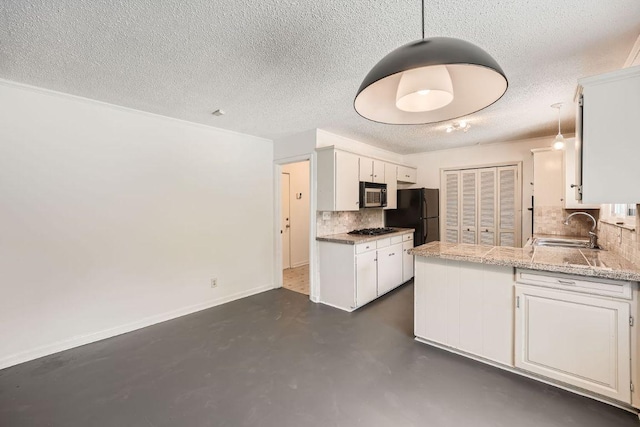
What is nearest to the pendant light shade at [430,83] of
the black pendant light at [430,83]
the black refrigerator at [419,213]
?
the black pendant light at [430,83]

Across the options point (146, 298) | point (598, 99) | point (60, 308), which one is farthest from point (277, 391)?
point (598, 99)

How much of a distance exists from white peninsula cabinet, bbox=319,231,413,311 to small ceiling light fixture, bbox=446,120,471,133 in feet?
5.77

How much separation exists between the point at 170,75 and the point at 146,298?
Result: 7.87 feet

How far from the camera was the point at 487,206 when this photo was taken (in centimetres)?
480

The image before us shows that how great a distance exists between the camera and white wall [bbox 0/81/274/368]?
7.73 feet

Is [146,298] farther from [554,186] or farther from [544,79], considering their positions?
[554,186]

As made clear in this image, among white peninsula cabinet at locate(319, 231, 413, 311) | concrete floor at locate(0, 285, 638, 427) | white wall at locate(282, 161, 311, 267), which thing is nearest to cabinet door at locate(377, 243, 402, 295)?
white peninsula cabinet at locate(319, 231, 413, 311)

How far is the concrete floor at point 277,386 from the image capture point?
1733mm

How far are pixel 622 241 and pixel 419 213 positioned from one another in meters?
2.60

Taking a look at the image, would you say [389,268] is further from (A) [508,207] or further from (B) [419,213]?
(A) [508,207]

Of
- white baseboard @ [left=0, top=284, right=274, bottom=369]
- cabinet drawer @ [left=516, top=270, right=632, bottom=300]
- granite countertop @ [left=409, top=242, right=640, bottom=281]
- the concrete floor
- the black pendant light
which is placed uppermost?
the black pendant light

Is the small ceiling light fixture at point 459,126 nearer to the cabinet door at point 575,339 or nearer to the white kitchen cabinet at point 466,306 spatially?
the white kitchen cabinet at point 466,306

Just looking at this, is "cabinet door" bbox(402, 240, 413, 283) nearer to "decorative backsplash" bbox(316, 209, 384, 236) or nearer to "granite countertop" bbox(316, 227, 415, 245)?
"granite countertop" bbox(316, 227, 415, 245)

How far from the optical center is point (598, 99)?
1695mm
